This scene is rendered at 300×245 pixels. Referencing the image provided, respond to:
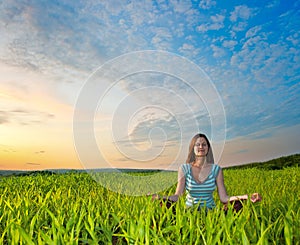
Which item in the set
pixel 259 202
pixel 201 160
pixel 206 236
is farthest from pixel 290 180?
pixel 206 236

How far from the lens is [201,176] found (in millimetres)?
5516

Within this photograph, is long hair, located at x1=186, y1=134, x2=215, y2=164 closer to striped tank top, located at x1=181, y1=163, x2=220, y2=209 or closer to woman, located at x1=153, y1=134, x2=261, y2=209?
woman, located at x1=153, y1=134, x2=261, y2=209

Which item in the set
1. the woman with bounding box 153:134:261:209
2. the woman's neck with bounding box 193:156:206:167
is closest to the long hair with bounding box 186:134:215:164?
the woman with bounding box 153:134:261:209

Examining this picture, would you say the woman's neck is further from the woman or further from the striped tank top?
the striped tank top

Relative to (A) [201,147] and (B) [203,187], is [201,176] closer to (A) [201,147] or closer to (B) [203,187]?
(B) [203,187]

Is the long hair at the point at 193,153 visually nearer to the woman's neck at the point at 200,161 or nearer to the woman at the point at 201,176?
the woman at the point at 201,176

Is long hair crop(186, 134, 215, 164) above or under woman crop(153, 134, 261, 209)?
above

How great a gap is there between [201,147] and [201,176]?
1.45ft

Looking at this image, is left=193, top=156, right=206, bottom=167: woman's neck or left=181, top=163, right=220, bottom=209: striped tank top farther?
left=193, top=156, right=206, bottom=167: woman's neck

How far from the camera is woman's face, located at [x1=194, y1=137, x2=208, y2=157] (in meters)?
5.54

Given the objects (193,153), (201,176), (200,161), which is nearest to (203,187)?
(201,176)

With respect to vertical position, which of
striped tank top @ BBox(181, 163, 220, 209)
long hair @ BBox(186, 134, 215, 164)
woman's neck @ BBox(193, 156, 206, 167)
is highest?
long hair @ BBox(186, 134, 215, 164)

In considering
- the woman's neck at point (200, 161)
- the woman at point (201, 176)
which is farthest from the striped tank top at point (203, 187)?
the woman's neck at point (200, 161)

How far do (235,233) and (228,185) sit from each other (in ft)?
30.0
